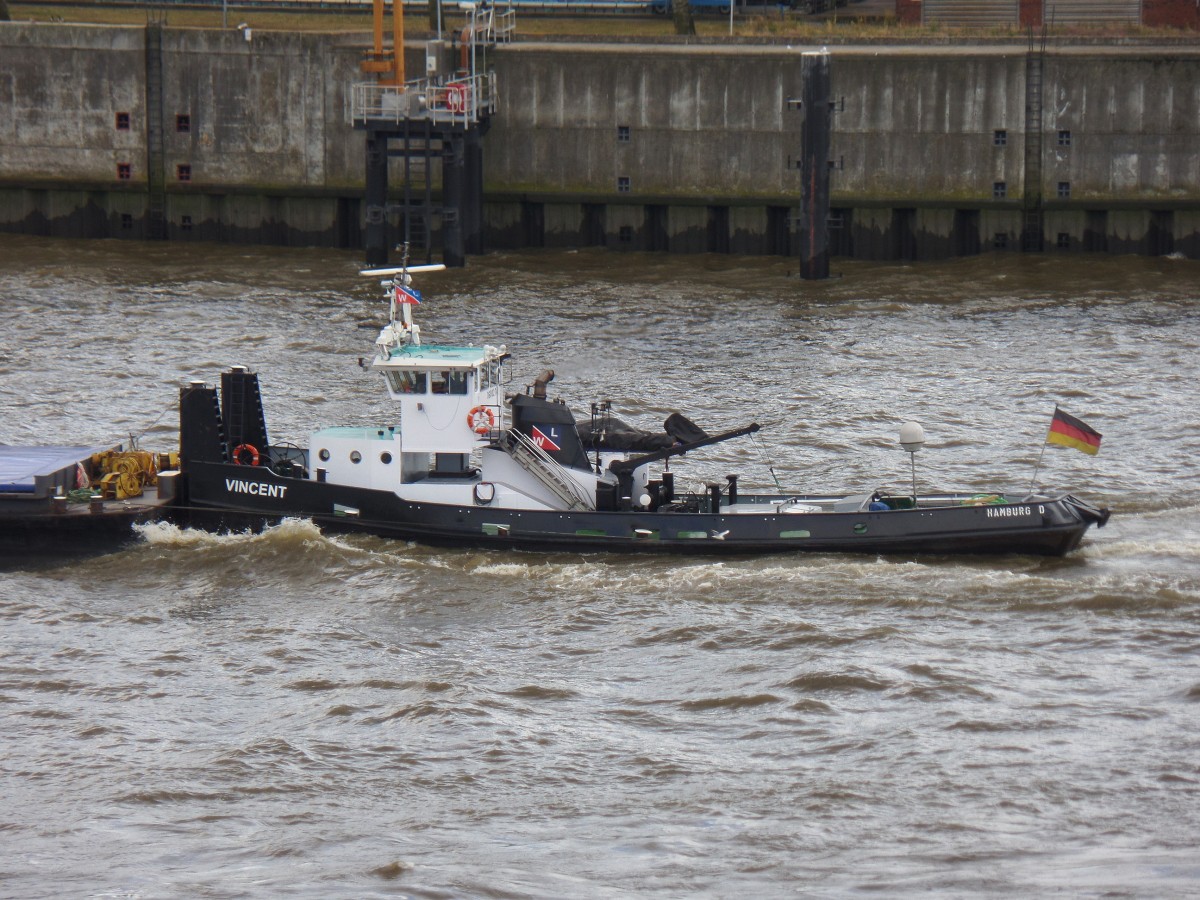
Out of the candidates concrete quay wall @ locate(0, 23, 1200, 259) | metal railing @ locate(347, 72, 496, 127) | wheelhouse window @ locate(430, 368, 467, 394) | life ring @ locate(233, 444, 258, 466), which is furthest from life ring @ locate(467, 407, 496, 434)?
concrete quay wall @ locate(0, 23, 1200, 259)

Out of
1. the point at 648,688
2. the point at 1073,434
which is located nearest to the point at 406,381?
the point at 648,688

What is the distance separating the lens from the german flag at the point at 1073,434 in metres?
24.4

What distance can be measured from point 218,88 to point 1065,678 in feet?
109

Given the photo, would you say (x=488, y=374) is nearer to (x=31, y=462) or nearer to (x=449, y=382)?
(x=449, y=382)

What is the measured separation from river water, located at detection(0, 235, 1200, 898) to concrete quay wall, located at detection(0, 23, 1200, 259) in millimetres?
10508

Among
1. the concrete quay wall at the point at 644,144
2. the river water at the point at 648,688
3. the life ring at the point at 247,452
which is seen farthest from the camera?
the concrete quay wall at the point at 644,144

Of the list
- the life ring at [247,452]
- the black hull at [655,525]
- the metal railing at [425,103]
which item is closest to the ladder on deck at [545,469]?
the black hull at [655,525]

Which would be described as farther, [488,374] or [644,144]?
[644,144]

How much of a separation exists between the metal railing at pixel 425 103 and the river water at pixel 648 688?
10975mm

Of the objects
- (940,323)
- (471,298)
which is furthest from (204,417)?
(940,323)

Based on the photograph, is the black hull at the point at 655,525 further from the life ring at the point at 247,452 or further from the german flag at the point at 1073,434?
the german flag at the point at 1073,434

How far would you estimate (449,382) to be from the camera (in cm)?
2550

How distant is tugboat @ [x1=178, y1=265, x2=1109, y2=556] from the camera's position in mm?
24688

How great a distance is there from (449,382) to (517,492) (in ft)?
6.03
